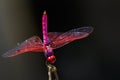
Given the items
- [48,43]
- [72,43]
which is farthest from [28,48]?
[72,43]

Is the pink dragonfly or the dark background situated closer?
the pink dragonfly

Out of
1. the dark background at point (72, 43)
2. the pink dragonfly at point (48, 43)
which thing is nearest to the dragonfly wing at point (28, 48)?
the pink dragonfly at point (48, 43)

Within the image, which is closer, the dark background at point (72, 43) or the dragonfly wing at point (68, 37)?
the dragonfly wing at point (68, 37)

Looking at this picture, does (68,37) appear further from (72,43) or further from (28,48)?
(72,43)

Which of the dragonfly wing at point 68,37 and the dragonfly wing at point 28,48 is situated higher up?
the dragonfly wing at point 68,37

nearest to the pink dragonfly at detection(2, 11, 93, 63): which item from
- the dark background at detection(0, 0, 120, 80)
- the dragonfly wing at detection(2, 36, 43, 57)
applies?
the dragonfly wing at detection(2, 36, 43, 57)

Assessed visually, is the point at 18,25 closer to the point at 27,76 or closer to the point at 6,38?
the point at 6,38

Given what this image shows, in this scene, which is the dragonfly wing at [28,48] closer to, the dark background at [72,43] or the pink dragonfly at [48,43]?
the pink dragonfly at [48,43]

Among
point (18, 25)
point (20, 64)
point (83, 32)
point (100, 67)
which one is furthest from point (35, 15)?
point (83, 32)

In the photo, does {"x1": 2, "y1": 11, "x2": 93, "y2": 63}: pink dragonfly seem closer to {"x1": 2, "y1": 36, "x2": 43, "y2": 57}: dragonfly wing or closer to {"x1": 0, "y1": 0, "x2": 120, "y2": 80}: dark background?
{"x1": 2, "y1": 36, "x2": 43, "y2": 57}: dragonfly wing
